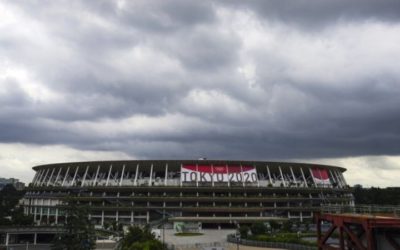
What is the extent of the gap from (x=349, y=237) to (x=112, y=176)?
11218cm

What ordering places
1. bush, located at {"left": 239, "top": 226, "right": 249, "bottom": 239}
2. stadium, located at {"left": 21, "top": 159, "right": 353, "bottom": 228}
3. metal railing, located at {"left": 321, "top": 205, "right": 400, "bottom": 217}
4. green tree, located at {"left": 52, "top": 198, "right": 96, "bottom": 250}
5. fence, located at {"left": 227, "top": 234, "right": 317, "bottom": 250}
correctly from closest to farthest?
metal railing, located at {"left": 321, "top": 205, "right": 400, "bottom": 217} → green tree, located at {"left": 52, "top": 198, "right": 96, "bottom": 250} → fence, located at {"left": 227, "top": 234, "right": 317, "bottom": 250} → bush, located at {"left": 239, "top": 226, "right": 249, "bottom": 239} → stadium, located at {"left": 21, "top": 159, "right": 353, "bottom": 228}

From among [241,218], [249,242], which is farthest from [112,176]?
[249,242]

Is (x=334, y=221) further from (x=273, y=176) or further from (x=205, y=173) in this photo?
(x=273, y=176)

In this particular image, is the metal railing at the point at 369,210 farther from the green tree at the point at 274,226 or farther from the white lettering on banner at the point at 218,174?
the white lettering on banner at the point at 218,174

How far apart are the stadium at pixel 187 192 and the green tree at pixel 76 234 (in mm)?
54390

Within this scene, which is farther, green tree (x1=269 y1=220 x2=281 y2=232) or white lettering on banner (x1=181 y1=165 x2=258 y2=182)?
white lettering on banner (x1=181 y1=165 x2=258 y2=182)

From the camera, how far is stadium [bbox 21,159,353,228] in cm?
13100

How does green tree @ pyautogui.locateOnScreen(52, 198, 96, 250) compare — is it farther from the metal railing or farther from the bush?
the metal railing

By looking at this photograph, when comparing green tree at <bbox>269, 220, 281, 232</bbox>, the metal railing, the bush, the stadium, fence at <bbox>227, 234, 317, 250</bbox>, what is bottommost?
fence at <bbox>227, 234, 317, 250</bbox>

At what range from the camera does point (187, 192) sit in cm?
13388

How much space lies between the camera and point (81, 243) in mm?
65312

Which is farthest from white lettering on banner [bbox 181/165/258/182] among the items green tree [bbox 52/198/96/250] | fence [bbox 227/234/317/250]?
green tree [bbox 52/198/96/250]

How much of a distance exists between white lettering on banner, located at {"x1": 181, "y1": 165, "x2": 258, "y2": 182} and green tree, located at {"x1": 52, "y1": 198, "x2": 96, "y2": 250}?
68370 mm

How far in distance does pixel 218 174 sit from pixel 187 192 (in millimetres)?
11459
